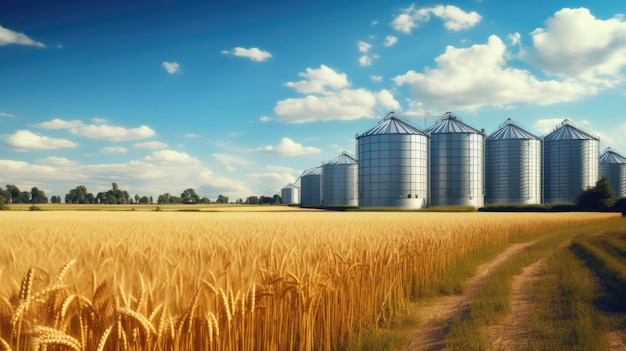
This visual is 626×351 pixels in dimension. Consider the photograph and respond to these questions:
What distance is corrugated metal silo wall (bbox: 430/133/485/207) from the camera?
68.6 metres

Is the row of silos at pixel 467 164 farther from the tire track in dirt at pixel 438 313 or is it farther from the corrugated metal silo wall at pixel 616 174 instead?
the tire track in dirt at pixel 438 313

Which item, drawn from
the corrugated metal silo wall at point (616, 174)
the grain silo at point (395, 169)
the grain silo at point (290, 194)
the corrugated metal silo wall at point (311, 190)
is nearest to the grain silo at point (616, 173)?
the corrugated metal silo wall at point (616, 174)

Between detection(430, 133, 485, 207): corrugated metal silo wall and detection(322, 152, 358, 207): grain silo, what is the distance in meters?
22.6

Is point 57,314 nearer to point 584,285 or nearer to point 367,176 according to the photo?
point 584,285

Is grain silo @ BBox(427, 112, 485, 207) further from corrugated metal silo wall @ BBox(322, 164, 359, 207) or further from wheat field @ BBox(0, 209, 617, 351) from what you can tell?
wheat field @ BBox(0, 209, 617, 351)

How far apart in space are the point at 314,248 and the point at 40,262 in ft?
11.4

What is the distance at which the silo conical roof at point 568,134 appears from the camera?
79688 millimetres

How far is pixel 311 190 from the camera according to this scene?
108000 millimetres

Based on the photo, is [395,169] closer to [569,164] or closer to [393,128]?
[393,128]

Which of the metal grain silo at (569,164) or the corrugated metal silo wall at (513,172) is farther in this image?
the metal grain silo at (569,164)

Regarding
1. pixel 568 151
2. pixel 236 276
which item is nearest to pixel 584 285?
pixel 236 276

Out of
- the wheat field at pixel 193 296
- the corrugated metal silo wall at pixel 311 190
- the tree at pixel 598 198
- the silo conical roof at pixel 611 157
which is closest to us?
the wheat field at pixel 193 296

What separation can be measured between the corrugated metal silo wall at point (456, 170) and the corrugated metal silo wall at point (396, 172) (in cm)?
373

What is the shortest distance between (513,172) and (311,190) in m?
48.7
